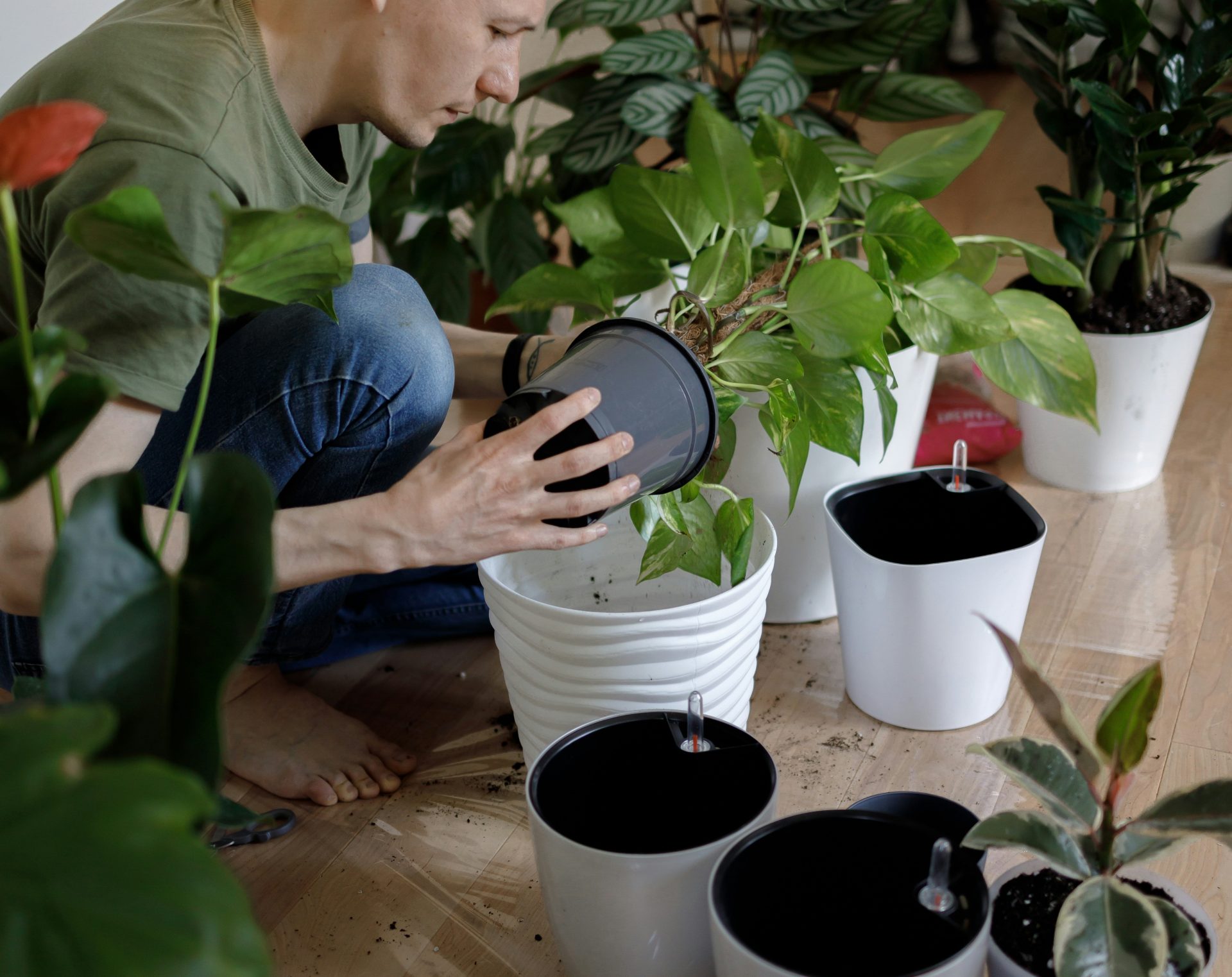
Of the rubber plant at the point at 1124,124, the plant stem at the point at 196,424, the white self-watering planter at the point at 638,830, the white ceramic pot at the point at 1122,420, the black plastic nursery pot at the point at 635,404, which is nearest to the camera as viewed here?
the plant stem at the point at 196,424

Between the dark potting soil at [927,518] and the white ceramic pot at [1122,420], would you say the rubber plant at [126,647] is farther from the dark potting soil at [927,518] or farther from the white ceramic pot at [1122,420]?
the white ceramic pot at [1122,420]

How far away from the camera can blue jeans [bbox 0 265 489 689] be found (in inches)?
42.4

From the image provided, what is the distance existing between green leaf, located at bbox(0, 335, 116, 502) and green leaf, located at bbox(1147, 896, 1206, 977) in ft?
1.99

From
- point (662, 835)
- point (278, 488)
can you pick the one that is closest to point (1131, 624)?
point (662, 835)

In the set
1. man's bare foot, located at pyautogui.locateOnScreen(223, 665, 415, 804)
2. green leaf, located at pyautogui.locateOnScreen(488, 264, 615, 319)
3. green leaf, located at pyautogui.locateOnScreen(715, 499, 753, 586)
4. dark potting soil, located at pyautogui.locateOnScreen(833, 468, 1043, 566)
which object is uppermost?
green leaf, located at pyautogui.locateOnScreen(488, 264, 615, 319)

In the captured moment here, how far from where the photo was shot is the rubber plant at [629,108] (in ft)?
5.29

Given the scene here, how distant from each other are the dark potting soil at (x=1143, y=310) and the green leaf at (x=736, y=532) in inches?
28.6

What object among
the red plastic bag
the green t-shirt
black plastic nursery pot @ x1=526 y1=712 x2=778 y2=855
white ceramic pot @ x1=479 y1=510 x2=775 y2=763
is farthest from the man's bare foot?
the red plastic bag

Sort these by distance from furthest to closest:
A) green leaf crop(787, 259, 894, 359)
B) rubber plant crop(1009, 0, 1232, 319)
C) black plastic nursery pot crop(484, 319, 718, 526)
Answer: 1. rubber plant crop(1009, 0, 1232, 319)
2. green leaf crop(787, 259, 894, 359)
3. black plastic nursery pot crop(484, 319, 718, 526)

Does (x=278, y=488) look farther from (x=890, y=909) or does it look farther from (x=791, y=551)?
(x=890, y=909)

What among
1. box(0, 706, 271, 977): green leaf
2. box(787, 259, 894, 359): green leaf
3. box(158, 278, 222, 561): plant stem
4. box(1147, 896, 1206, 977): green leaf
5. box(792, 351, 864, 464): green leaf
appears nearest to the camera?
box(0, 706, 271, 977): green leaf

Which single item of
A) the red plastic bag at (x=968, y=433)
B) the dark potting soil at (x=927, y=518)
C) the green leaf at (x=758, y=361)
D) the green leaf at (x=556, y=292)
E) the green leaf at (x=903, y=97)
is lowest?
the red plastic bag at (x=968, y=433)

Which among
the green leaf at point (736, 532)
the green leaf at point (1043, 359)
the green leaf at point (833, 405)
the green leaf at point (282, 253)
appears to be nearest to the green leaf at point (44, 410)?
the green leaf at point (282, 253)

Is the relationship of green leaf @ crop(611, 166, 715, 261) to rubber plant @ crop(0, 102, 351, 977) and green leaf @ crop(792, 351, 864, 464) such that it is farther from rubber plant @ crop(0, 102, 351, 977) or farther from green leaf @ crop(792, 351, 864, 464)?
rubber plant @ crop(0, 102, 351, 977)
